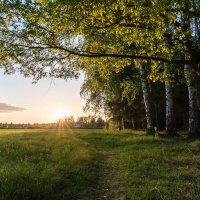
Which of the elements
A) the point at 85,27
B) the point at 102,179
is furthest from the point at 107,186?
the point at 85,27

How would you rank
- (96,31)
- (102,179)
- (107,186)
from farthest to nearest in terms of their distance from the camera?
1. (96,31)
2. (102,179)
3. (107,186)

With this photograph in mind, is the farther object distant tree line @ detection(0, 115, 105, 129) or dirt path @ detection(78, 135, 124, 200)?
distant tree line @ detection(0, 115, 105, 129)

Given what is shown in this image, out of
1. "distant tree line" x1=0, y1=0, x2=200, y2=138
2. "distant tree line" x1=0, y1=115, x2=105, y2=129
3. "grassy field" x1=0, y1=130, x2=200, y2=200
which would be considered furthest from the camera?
"distant tree line" x1=0, y1=115, x2=105, y2=129

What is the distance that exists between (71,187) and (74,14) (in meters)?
7.77

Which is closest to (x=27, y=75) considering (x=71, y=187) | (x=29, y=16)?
(x=29, y=16)

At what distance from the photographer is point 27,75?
19141 mm

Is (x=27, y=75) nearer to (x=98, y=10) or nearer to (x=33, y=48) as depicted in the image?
(x=33, y=48)

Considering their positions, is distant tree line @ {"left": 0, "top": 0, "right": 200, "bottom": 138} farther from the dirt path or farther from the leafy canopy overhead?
the dirt path

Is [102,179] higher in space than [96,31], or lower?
lower

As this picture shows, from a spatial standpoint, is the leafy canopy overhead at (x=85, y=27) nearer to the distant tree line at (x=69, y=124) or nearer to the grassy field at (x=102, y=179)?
the grassy field at (x=102, y=179)

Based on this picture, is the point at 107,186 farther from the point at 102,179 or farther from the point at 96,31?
the point at 96,31

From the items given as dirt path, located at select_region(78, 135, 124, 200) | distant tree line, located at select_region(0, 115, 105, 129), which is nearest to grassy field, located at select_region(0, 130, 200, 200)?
dirt path, located at select_region(78, 135, 124, 200)

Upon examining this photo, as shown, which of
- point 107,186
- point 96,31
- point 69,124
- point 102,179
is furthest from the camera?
point 69,124

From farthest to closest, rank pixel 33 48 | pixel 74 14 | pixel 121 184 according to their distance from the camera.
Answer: pixel 33 48, pixel 74 14, pixel 121 184
